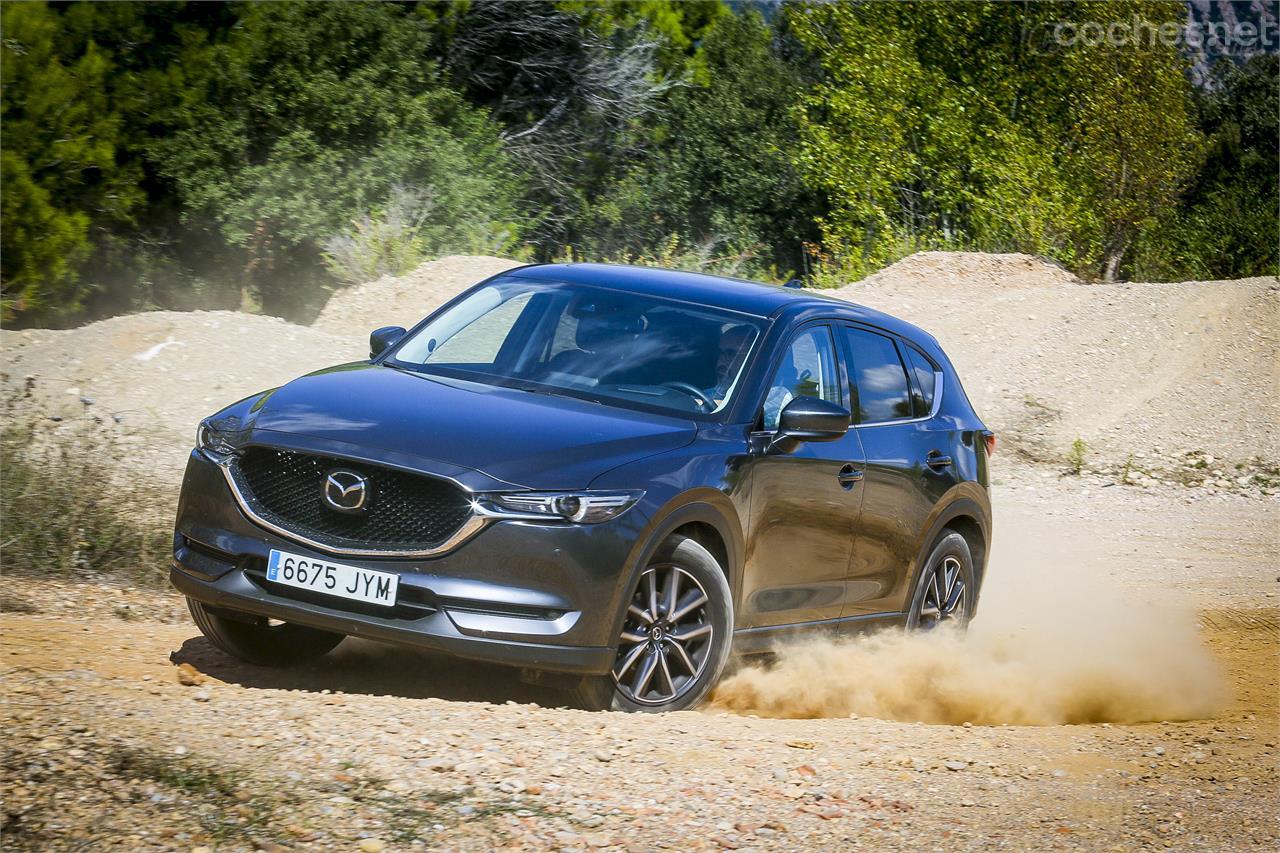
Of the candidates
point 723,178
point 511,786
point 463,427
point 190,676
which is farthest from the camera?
point 723,178

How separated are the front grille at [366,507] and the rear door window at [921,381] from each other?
322 cm

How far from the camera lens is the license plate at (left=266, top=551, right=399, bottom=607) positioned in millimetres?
5160

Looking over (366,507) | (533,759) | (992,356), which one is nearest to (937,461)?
(366,507)

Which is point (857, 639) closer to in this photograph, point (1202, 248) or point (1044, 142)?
point (1044, 142)

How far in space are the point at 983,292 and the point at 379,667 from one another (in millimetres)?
20406

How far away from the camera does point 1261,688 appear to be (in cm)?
831

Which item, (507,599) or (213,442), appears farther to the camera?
(213,442)

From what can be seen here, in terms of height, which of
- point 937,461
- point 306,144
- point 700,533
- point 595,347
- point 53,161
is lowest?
point 700,533

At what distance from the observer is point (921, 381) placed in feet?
25.5

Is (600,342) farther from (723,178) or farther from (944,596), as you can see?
(723,178)

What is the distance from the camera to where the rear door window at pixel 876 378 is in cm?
712

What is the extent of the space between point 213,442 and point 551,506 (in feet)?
4.73

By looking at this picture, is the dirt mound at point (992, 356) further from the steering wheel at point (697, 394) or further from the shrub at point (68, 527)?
the steering wheel at point (697, 394)

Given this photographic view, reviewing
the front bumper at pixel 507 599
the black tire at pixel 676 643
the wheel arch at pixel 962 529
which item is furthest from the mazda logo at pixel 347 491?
the wheel arch at pixel 962 529
